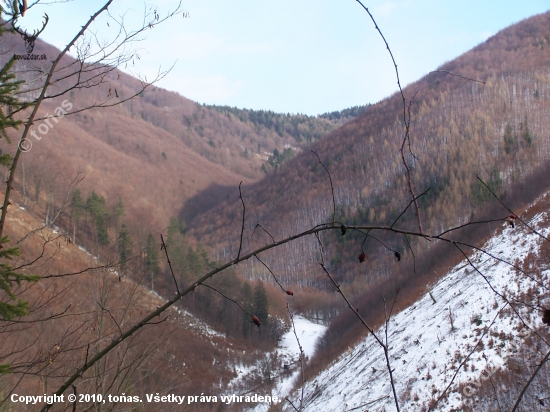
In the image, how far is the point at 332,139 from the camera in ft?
309

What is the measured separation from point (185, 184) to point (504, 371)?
107 m

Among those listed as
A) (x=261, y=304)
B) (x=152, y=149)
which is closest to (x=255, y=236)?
(x=261, y=304)

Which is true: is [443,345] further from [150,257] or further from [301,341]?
[301,341]

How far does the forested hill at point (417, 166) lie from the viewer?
5204 cm

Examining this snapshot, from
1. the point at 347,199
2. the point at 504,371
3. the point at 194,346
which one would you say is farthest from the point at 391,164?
the point at 504,371

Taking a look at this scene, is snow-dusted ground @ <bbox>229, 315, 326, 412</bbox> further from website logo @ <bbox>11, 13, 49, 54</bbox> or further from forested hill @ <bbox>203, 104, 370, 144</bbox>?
forested hill @ <bbox>203, 104, 370, 144</bbox>

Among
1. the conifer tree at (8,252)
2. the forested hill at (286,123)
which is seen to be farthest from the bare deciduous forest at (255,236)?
the forested hill at (286,123)

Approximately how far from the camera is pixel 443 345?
29.8 ft

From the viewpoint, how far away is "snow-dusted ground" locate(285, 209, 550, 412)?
7.68m

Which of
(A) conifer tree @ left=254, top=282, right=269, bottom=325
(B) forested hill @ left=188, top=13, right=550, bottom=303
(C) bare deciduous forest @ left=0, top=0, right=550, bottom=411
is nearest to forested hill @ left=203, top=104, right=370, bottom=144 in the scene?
(C) bare deciduous forest @ left=0, top=0, right=550, bottom=411

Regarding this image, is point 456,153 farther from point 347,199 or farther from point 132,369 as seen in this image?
point 132,369

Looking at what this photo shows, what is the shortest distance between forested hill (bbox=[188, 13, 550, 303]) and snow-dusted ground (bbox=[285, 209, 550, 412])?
27.5 metres

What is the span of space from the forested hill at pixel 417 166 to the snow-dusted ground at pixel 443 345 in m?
27.5

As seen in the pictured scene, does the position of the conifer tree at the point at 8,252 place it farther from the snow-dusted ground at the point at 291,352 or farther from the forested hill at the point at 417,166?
the forested hill at the point at 417,166
